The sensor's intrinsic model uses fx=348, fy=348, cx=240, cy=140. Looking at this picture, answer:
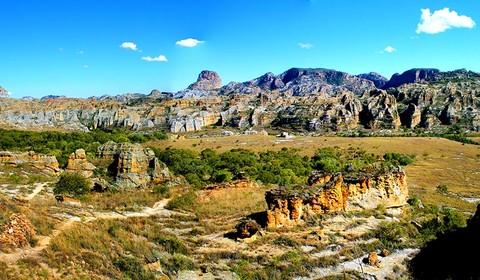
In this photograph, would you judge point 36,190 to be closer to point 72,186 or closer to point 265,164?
point 72,186

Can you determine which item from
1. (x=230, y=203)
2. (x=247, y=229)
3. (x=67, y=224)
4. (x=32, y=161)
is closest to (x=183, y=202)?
(x=230, y=203)

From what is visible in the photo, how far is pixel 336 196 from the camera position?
19.5 m

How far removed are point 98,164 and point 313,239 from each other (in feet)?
96.0

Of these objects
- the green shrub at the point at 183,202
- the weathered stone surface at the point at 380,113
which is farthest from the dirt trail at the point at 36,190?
the weathered stone surface at the point at 380,113

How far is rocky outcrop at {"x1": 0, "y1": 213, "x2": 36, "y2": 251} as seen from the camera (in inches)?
433

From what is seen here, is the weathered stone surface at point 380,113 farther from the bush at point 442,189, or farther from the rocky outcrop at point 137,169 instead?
the rocky outcrop at point 137,169

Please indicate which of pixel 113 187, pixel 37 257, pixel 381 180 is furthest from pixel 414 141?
pixel 37 257

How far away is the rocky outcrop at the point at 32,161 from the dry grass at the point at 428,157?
34.7 m

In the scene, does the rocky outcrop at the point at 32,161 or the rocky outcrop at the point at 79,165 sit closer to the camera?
the rocky outcrop at the point at 32,161

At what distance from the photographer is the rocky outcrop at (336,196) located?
1811cm

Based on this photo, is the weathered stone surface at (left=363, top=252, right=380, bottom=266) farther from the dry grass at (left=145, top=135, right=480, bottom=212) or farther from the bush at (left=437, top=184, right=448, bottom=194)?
the bush at (left=437, top=184, right=448, bottom=194)

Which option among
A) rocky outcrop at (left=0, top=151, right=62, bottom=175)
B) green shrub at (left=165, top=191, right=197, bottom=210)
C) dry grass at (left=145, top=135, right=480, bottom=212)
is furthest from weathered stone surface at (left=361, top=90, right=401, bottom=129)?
green shrub at (left=165, top=191, right=197, bottom=210)

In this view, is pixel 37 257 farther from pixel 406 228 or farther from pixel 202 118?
pixel 202 118

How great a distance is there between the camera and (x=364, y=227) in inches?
716
